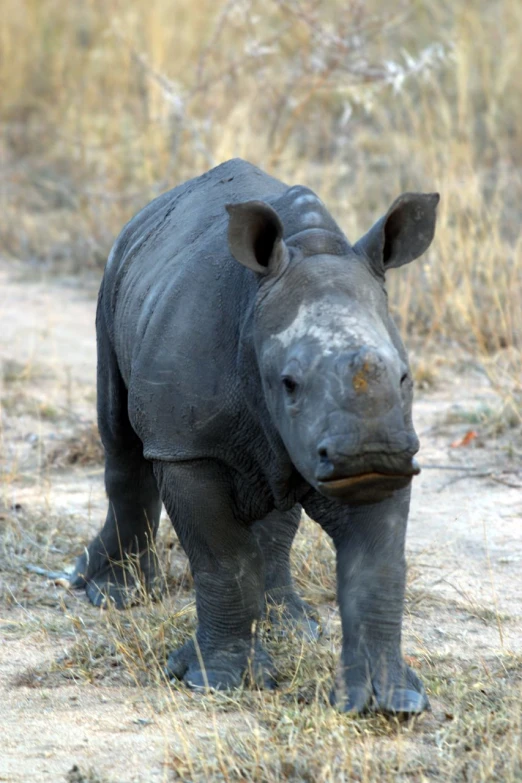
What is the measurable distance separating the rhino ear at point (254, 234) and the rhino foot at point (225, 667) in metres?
1.20

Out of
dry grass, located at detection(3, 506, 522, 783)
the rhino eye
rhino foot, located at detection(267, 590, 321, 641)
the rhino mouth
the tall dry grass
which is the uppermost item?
the tall dry grass

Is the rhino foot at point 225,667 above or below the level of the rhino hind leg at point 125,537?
below

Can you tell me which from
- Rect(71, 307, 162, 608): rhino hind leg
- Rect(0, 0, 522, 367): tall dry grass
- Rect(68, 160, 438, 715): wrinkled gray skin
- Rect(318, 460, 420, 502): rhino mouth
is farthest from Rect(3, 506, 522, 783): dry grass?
Rect(0, 0, 522, 367): tall dry grass

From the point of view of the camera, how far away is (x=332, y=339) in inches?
131

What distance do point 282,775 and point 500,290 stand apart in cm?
506

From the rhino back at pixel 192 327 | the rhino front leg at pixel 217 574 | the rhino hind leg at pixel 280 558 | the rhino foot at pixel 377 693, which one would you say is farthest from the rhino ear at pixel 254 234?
the rhino hind leg at pixel 280 558

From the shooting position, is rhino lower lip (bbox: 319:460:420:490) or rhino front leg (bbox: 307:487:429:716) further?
rhino front leg (bbox: 307:487:429:716)

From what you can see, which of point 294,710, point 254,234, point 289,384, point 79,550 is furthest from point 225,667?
point 79,550

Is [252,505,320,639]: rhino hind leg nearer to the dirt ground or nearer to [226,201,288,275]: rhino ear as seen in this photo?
the dirt ground

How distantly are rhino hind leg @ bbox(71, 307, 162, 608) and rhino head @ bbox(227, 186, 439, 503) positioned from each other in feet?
4.21

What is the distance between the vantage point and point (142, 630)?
170 inches

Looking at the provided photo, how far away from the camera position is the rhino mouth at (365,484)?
3205 mm

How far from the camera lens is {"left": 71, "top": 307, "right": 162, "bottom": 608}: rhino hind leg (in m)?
4.87

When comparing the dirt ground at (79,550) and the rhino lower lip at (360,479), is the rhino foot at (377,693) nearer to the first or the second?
the dirt ground at (79,550)
